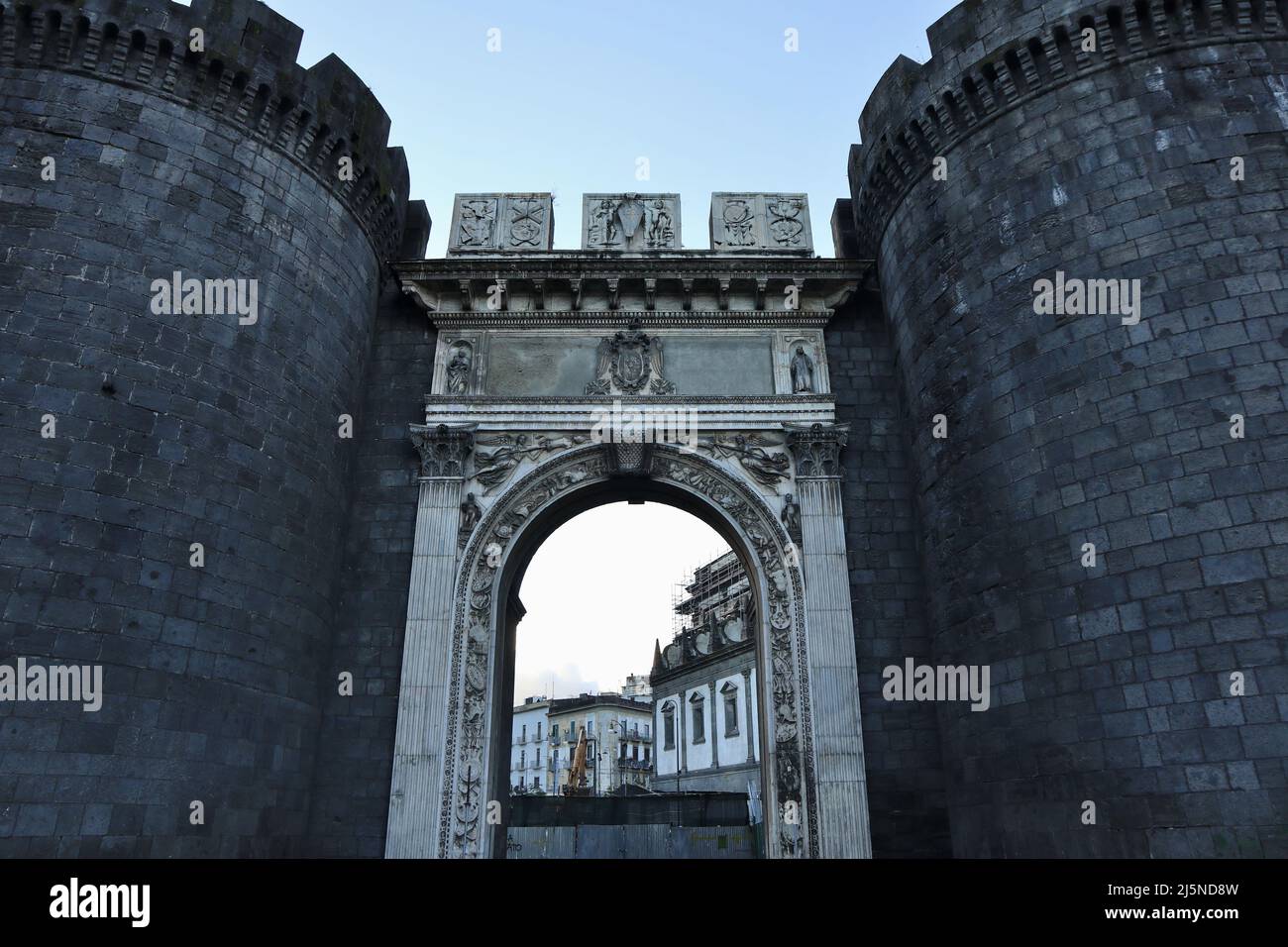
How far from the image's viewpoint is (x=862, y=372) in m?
15.2

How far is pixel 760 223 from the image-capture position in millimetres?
16062

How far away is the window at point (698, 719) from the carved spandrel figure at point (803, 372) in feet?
105

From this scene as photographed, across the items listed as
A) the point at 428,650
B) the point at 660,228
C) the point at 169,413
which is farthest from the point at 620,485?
the point at 169,413

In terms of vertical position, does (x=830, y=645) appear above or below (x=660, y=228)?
below

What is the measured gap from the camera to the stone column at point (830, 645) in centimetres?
1220

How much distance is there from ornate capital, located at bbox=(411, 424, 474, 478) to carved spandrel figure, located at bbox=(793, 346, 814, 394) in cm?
606

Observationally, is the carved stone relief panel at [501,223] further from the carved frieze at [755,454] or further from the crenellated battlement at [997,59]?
the crenellated battlement at [997,59]

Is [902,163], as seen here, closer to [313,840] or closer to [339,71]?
[339,71]

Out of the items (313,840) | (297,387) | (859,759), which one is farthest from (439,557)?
(859,759)

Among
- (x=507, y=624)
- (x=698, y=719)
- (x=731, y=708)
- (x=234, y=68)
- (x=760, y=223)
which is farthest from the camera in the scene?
(x=698, y=719)

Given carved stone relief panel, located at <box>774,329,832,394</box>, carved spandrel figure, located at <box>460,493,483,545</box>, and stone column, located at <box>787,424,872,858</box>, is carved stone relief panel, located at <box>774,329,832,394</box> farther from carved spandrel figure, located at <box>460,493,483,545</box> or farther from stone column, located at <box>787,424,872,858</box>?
carved spandrel figure, located at <box>460,493,483,545</box>

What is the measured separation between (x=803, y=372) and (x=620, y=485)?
3.98m

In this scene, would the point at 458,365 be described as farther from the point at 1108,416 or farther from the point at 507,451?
the point at 1108,416
